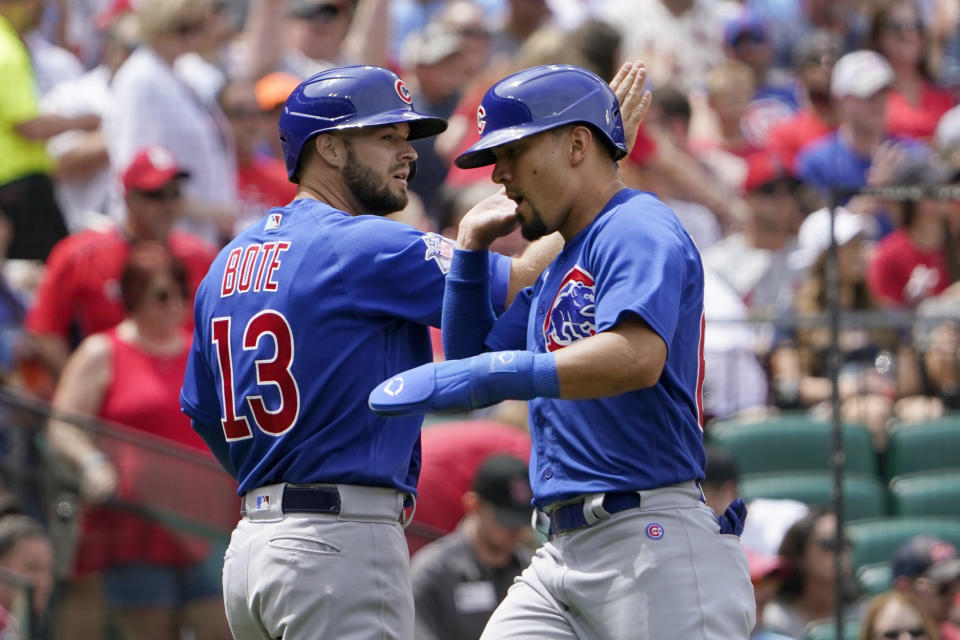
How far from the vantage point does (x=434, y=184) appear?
29.7 feet

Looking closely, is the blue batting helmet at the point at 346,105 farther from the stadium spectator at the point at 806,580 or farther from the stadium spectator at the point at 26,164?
the stadium spectator at the point at 26,164

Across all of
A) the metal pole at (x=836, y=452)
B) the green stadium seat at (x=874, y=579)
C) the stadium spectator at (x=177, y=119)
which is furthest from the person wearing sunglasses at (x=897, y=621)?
the stadium spectator at (x=177, y=119)

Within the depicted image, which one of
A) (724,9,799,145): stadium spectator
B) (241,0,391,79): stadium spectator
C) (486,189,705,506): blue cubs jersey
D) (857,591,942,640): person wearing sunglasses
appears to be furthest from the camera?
(724,9,799,145): stadium spectator

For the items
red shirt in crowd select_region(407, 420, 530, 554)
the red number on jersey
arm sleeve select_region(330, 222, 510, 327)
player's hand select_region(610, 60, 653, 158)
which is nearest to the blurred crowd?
red shirt in crowd select_region(407, 420, 530, 554)

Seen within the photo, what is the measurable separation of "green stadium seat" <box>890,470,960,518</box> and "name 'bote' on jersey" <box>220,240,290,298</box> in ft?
15.1

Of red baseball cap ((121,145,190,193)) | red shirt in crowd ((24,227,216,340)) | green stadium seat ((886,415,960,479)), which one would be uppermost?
red baseball cap ((121,145,190,193))

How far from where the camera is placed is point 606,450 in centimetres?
358

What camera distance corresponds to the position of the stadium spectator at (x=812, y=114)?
9.96 meters

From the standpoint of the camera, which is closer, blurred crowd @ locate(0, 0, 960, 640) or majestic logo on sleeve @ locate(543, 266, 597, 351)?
majestic logo on sleeve @ locate(543, 266, 597, 351)

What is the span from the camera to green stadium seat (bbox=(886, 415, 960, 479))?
7793 millimetres

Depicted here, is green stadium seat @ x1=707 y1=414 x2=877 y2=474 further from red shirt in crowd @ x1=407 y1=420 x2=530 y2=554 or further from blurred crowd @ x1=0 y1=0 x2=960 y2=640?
red shirt in crowd @ x1=407 y1=420 x2=530 y2=554

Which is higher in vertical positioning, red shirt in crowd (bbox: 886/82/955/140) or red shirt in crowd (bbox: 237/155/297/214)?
red shirt in crowd (bbox: 237/155/297/214)

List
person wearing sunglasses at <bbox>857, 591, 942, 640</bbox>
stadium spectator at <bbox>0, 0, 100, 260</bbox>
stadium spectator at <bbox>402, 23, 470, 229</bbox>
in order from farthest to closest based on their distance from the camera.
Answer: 1. stadium spectator at <bbox>402, 23, 470, 229</bbox>
2. stadium spectator at <bbox>0, 0, 100, 260</bbox>
3. person wearing sunglasses at <bbox>857, 591, 942, 640</bbox>

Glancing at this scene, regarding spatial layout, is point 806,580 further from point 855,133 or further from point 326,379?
point 855,133
